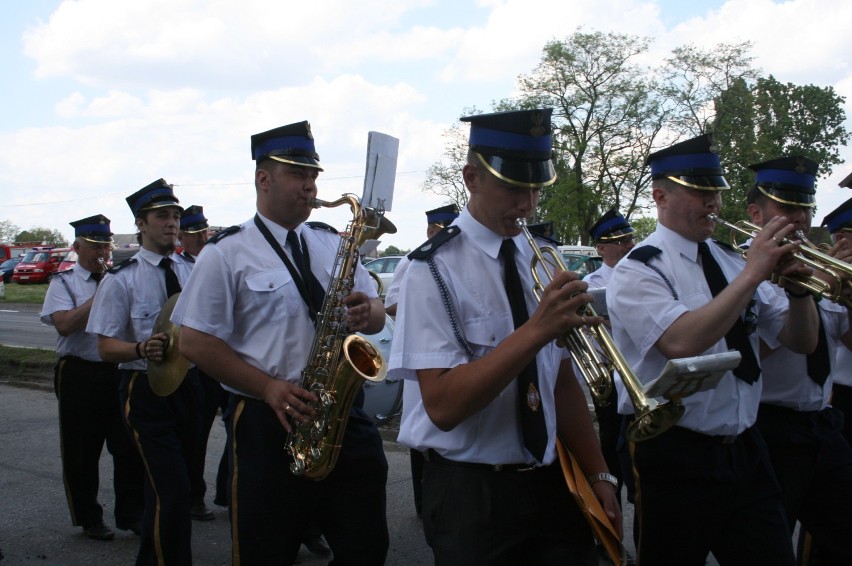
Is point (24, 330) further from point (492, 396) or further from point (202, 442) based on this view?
point (492, 396)

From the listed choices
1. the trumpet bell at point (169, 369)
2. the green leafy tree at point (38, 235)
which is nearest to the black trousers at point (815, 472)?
the trumpet bell at point (169, 369)

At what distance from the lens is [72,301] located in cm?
672

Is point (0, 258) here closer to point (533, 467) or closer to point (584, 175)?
point (584, 175)

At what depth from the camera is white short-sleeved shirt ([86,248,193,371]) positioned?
566 centimetres

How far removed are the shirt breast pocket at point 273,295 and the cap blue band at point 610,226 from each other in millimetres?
4804

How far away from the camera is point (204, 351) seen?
12.5ft

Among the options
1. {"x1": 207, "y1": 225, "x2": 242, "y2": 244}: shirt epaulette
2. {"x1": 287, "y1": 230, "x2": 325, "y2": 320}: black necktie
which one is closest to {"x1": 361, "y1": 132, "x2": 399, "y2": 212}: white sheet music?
{"x1": 287, "y1": 230, "x2": 325, "y2": 320}: black necktie

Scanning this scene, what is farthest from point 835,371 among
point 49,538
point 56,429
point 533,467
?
point 56,429

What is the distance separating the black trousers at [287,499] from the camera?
3672 mm

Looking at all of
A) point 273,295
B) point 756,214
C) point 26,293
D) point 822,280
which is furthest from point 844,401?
point 26,293

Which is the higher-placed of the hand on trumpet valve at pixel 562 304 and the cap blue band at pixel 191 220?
the cap blue band at pixel 191 220

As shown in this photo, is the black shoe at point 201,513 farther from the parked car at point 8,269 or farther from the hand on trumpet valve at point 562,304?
the parked car at point 8,269

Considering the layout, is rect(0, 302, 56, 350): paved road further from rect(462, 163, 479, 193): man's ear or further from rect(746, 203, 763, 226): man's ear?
rect(462, 163, 479, 193): man's ear

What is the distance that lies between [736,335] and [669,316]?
16.0 inches
